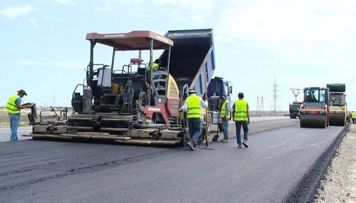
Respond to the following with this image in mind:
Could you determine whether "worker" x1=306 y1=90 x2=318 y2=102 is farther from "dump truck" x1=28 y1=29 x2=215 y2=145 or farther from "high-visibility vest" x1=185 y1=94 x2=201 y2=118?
"high-visibility vest" x1=185 y1=94 x2=201 y2=118

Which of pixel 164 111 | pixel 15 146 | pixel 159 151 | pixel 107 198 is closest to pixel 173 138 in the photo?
pixel 159 151

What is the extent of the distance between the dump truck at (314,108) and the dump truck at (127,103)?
1343cm

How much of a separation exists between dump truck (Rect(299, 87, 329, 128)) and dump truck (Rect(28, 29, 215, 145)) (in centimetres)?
1343

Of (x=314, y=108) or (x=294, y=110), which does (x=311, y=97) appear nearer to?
(x=314, y=108)

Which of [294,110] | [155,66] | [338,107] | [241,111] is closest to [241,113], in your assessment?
[241,111]

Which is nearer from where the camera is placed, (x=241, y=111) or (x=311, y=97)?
(x=241, y=111)

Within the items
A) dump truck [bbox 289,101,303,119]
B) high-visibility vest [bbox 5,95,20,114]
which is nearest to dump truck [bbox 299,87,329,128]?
high-visibility vest [bbox 5,95,20,114]

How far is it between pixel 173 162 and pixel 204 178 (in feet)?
5.71

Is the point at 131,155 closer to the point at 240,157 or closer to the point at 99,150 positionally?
the point at 99,150

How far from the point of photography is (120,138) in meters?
12.0

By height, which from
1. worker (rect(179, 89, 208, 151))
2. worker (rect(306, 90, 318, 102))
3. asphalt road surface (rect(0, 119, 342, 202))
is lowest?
asphalt road surface (rect(0, 119, 342, 202))

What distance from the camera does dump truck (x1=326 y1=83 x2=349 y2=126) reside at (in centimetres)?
3020

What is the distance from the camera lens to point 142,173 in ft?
25.4

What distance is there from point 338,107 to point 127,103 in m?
20.9
